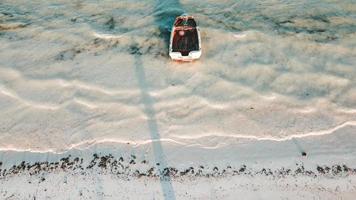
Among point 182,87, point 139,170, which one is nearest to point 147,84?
point 182,87

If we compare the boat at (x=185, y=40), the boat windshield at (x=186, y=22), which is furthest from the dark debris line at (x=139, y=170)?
the boat windshield at (x=186, y=22)

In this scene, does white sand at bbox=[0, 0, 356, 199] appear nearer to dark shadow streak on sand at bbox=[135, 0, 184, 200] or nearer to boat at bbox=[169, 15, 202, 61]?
dark shadow streak on sand at bbox=[135, 0, 184, 200]

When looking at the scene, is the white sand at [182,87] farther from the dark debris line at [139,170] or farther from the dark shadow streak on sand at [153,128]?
the dark debris line at [139,170]

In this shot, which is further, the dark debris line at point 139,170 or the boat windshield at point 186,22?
the boat windshield at point 186,22

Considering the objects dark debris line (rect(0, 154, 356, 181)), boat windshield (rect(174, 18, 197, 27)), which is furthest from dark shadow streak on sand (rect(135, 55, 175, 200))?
boat windshield (rect(174, 18, 197, 27))

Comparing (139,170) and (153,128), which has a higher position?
(153,128)

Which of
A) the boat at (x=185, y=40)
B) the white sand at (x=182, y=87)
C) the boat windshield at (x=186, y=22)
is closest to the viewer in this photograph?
the white sand at (x=182, y=87)

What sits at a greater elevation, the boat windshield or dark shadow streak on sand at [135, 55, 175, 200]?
the boat windshield

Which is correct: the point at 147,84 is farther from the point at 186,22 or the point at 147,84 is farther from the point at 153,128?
the point at 186,22

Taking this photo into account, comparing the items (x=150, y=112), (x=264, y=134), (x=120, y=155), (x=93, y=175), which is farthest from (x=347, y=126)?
(x=93, y=175)
